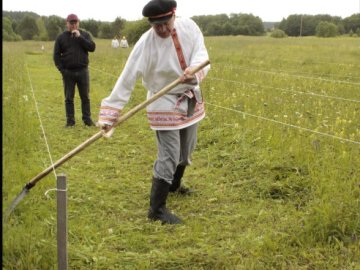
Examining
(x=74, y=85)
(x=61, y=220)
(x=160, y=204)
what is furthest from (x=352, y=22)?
(x=61, y=220)

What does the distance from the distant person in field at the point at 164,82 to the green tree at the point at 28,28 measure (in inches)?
2560

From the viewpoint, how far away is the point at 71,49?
24.8 feet

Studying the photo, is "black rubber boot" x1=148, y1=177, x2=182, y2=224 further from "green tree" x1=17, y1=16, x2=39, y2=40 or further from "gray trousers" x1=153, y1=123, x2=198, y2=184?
"green tree" x1=17, y1=16, x2=39, y2=40

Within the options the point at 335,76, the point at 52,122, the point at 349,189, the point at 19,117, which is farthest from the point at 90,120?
the point at 335,76

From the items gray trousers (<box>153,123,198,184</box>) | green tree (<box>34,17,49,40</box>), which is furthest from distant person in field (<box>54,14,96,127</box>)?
green tree (<box>34,17,49,40</box>)

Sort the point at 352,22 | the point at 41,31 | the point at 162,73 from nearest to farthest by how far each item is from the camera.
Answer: the point at 162,73 < the point at 41,31 < the point at 352,22

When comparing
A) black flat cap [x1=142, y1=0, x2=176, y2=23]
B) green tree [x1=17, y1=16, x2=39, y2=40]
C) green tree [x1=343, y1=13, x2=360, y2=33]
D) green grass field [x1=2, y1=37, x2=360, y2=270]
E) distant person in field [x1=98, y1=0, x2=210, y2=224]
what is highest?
green tree [x1=343, y1=13, x2=360, y2=33]

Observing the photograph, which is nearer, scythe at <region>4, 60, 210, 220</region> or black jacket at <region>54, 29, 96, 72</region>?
scythe at <region>4, 60, 210, 220</region>

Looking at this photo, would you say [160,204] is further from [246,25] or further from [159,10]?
[246,25]

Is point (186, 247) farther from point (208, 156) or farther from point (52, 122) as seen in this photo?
point (52, 122)

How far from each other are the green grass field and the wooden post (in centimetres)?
13

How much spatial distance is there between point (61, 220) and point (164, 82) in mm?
1625

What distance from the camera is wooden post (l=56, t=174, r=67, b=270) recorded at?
2.58m

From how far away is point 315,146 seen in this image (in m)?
4.67
